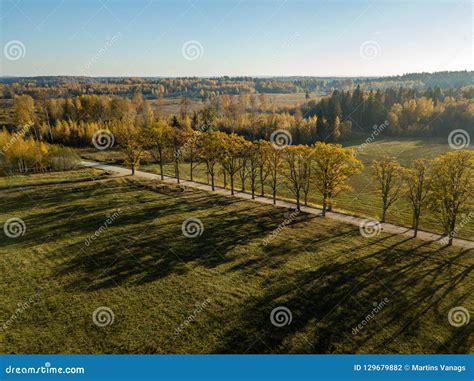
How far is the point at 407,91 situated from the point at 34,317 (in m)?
160

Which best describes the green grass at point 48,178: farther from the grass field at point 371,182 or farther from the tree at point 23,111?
the tree at point 23,111

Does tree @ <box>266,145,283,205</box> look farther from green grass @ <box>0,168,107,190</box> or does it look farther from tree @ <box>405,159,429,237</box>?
green grass @ <box>0,168,107,190</box>

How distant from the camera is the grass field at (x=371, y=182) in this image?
4778cm

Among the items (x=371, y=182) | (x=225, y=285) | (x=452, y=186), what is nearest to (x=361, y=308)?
(x=225, y=285)

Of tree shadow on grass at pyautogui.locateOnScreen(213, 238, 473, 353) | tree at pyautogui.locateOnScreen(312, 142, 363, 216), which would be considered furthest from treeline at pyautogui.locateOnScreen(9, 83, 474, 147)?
tree shadow on grass at pyautogui.locateOnScreen(213, 238, 473, 353)

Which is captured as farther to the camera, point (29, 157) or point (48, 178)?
point (29, 157)

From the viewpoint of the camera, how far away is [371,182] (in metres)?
71.6

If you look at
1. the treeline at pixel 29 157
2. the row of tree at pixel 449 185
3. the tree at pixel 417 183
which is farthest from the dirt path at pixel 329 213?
the treeline at pixel 29 157

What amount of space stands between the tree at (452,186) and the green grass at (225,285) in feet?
14.6

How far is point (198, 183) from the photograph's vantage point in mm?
67625

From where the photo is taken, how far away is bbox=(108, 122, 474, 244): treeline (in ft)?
127

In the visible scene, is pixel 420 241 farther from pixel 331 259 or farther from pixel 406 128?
pixel 406 128

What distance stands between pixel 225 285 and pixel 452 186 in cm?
2744

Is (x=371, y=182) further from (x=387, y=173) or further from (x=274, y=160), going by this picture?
(x=274, y=160)
